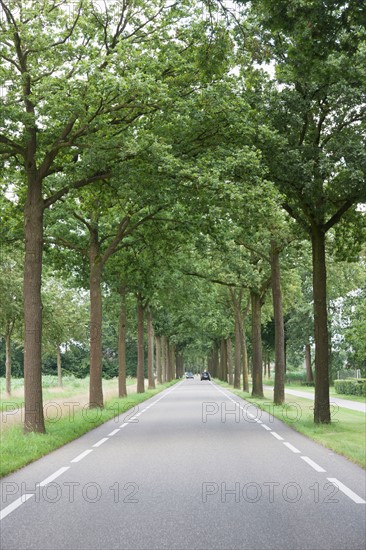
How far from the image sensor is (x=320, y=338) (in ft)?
59.7

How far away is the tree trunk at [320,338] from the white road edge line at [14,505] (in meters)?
10.9

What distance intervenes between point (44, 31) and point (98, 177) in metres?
3.70

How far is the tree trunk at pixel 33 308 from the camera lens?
15.8 meters

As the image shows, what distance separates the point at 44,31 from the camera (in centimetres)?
1527

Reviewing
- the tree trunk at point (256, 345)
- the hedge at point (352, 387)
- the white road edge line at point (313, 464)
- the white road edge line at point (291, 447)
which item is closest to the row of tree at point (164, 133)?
the white road edge line at point (291, 447)

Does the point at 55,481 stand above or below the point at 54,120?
below

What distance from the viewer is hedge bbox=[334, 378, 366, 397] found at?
1485 inches

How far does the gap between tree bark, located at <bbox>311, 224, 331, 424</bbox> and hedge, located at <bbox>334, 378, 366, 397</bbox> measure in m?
20.2

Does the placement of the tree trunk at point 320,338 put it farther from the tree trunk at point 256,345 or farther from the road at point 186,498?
the tree trunk at point 256,345

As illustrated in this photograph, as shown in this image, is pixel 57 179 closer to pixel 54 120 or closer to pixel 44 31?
pixel 54 120

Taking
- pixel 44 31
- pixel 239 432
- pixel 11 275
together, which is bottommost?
pixel 239 432

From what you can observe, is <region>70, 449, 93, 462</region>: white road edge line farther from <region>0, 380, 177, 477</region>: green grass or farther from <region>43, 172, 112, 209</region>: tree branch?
<region>43, 172, 112, 209</region>: tree branch

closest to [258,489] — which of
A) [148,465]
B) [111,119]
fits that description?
[148,465]

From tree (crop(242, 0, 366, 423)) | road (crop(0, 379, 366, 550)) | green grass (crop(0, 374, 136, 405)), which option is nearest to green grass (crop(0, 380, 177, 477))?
road (crop(0, 379, 366, 550))
